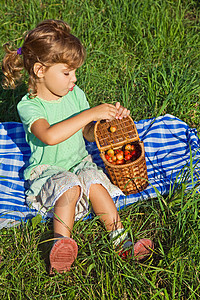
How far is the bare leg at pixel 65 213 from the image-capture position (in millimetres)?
2367

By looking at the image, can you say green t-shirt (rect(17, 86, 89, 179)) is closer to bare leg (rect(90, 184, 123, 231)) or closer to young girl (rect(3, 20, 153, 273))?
young girl (rect(3, 20, 153, 273))

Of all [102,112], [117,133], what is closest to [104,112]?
[102,112]

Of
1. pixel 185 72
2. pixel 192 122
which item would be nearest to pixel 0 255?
pixel 192 122

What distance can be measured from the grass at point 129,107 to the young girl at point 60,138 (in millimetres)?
106

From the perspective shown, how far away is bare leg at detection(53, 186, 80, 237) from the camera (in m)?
2.37

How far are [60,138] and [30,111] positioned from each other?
0.96 feet

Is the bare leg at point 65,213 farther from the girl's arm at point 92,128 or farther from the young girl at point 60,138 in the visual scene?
the girl's arm at point 92,128

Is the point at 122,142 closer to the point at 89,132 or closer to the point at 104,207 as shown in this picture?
the point at 89,132

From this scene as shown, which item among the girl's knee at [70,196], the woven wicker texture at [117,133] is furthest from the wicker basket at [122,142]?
the girl's knee at [70,196]

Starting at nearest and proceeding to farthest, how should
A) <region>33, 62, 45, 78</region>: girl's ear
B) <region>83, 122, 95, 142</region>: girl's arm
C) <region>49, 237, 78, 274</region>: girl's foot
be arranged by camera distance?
<region>49, 237, 78, 274</region>: girl's foot < <region>33, 62, 45, 78</region>: girl's ear < <region>83, 122, 95, 142</region>: girl's arm

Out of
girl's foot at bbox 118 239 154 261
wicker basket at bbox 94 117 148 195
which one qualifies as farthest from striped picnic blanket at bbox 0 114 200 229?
girl's foot at bbox 118 239 154 261

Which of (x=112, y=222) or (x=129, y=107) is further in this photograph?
(x=129, y=107)

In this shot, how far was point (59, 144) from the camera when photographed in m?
2.72

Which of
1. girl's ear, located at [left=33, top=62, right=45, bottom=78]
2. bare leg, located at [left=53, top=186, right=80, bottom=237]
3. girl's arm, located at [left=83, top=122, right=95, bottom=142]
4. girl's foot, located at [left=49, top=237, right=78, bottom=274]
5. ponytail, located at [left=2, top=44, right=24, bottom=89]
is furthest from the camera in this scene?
girl's arm, located at [left=83, top=122, right=95, bottom=142]
